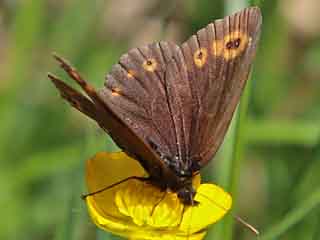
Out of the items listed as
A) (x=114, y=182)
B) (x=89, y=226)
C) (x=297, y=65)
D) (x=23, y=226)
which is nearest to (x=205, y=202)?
(x=114, y=182)

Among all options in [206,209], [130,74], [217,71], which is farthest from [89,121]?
[206,209]

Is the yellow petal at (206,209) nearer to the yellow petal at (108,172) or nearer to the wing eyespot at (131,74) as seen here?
the yellow petal at (108,172)

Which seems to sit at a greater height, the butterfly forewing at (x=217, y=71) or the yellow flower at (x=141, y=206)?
the butterfly forewing at (x=217, y=71)

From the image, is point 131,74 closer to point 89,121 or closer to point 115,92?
point 115,92

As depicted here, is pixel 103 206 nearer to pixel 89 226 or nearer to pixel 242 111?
pixel 242 111

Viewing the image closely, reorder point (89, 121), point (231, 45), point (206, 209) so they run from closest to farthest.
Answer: point (206, 209), point (231, 45), point (89, 121)

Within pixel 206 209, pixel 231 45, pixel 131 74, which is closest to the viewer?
pixel 206 209

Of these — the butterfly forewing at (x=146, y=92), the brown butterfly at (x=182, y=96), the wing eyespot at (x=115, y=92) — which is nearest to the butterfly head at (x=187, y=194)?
the brown butterfly at (x=182, y=96)
